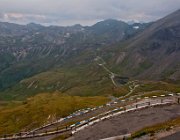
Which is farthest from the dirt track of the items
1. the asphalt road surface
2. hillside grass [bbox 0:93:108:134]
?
hillside grass [bbox 0:93:108:134]

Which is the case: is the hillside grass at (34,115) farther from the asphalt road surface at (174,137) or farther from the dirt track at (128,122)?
the asphalt road surface at (174,137)

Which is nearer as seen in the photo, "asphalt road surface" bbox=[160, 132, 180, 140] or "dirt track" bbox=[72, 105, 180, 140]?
"asphalt road surface" bbox=[160, 132, 180, 140]

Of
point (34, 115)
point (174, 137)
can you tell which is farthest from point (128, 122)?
point (34, 115)

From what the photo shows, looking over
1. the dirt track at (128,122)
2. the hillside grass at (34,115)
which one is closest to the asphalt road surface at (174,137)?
the dirt track at (128,122)

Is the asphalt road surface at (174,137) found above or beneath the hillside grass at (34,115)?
above

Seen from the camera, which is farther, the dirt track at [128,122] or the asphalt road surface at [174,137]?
the dirt track at [128,122]

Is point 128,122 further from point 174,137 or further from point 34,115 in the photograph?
point 34,115

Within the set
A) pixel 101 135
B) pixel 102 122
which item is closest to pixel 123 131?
pixel 101 135

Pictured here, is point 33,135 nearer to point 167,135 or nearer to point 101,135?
point 101,135

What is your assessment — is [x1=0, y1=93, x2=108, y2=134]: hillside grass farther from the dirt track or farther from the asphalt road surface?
the asphalt road surface
